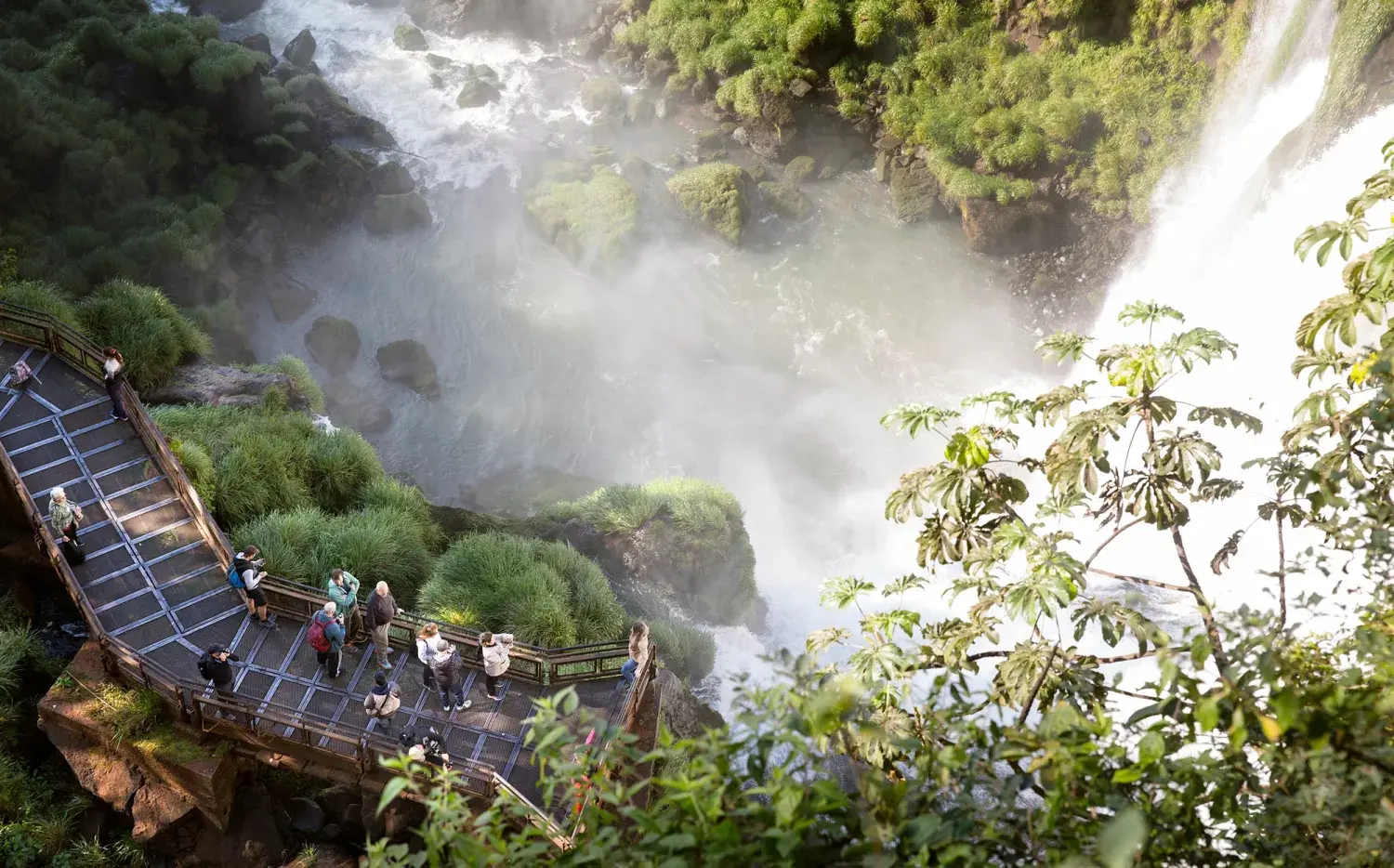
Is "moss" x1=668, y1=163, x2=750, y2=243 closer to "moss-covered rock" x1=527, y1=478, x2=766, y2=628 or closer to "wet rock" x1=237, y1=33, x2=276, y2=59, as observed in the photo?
"moss-covered rock" x1=527, y1=478, x2=766, y2=628

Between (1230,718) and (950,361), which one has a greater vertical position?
(950,361)

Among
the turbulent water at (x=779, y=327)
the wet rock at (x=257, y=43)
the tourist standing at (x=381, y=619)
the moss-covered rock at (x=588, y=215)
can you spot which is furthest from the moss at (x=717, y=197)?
the tourist standing at (x=381, y=619)

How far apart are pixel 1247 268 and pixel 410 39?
31.0 m

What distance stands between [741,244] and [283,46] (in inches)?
813

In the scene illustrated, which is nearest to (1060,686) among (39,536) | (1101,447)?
(1101,447)

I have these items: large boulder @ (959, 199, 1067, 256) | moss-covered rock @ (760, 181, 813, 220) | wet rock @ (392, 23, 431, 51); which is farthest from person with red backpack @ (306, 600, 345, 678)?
wet rock @ (392, 23, 431, 51)

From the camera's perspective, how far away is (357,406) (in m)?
24.6

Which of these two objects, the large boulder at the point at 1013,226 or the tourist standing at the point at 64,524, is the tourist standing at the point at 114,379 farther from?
the large boulder at the point at 1013,226

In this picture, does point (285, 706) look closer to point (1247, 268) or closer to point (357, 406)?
point (357, 406)

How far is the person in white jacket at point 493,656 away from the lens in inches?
417

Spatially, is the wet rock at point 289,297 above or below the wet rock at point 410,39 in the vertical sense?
below

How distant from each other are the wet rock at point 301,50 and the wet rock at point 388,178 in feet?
25.1

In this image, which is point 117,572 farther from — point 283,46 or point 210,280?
point 283,46

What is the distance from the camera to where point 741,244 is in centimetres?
2938
